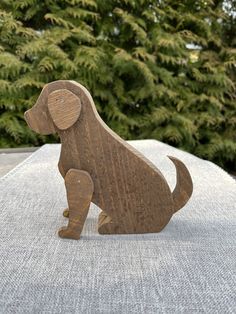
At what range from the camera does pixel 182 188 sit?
0.85 meters

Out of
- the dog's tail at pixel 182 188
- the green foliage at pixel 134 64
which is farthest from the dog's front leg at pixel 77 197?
the green foliage at pixel 134 64

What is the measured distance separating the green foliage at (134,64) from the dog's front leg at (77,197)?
2041mm

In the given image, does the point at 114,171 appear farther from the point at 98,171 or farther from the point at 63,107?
the point at 63,107

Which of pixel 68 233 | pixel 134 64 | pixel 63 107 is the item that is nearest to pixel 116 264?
pixel 68 233

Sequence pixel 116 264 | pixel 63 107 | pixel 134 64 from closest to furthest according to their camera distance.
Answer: pixel 116 264
pixel 63 107
pixel 134 64

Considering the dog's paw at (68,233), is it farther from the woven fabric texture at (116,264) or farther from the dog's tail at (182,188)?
the dog's tail at (182,188)

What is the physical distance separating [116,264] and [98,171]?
0.66 feet

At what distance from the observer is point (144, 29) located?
3084mm

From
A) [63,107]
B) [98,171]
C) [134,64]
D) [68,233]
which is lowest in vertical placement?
[134,64]

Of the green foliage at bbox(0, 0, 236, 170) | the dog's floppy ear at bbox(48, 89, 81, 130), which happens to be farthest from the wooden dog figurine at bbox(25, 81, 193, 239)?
the green foliage at bbox(0, 0, 236, 170)

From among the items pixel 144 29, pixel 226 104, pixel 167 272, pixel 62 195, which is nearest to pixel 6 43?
pixel 144 29

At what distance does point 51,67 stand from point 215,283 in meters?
2.38

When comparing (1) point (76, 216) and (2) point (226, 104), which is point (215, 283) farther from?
(2) point (226, 104)

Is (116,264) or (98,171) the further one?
(98,171)
